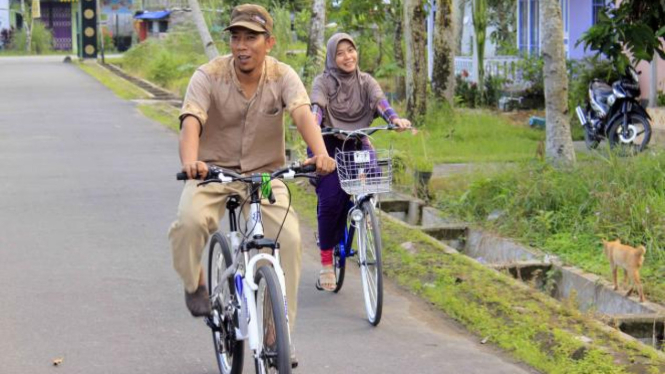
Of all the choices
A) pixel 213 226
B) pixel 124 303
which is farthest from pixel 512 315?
pixel 124 303

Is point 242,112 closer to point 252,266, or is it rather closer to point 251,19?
point 251,19

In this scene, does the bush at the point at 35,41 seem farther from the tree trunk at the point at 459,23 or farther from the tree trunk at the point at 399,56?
the tree trunk at the point at 399,56

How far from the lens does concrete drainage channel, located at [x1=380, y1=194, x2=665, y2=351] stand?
7074 mm

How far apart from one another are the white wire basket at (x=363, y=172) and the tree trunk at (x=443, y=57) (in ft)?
36.0

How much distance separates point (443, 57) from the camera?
18.1 m

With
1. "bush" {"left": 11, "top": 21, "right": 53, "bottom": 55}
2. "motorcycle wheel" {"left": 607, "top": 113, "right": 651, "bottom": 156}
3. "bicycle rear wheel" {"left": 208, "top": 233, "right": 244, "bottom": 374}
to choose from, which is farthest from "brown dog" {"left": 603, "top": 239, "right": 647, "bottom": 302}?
"bush" {"left": 11, "top": 21, "right": 53, "bottom": 55}

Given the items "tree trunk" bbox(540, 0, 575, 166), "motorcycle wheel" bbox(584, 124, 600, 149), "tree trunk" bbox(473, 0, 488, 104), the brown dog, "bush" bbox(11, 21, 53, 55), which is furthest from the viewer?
"bush" bbox(11, 21, 53, 55)

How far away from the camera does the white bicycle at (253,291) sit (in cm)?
486

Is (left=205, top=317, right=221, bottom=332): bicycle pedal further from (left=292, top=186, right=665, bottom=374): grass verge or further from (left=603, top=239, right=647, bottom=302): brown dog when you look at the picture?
(left=603, top=239, right=647, bottom=302): brown dog

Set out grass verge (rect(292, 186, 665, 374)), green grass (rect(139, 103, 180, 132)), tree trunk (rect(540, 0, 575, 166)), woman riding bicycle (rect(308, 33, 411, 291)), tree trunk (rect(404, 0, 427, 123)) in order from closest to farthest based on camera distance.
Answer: grass verge (rect(292, 186, 665, 374)) → woman riding bicycle (rect(308, 33, 411, 291)) → tree trunk (rect(540, 0, 575, 166)) → tree trunk (rect(404, 0, 427, 123)) → green grass (rect(139, 103, 180, 132))

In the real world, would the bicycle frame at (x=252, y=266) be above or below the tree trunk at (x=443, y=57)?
below

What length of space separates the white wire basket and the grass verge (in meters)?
1.07

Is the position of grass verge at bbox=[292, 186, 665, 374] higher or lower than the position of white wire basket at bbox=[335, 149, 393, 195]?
lower

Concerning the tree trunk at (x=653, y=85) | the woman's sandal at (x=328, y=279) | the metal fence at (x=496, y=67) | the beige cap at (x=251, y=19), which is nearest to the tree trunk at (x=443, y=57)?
the metal fence at (x=496, y=67)
